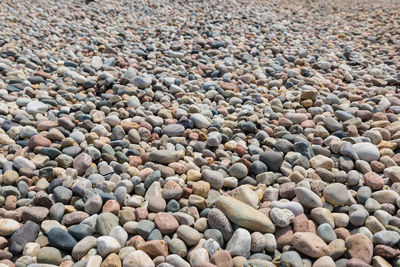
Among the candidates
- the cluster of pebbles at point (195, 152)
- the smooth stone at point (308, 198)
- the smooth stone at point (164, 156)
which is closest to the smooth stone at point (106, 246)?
the cluster of pebbles at point (195, 152)

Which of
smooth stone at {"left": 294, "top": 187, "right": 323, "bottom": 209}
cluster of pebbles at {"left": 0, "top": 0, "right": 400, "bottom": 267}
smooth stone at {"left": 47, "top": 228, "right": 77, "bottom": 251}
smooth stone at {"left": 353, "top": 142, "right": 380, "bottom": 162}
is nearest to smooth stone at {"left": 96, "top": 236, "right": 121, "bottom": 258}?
cluster of pebbles at {"left": 0, "top": 0, "right": 400, "bottom": 267}

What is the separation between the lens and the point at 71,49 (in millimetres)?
4117

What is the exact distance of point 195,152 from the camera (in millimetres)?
2420

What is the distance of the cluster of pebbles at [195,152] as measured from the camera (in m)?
1.62

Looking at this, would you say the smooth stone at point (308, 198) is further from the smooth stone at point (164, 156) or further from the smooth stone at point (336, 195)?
the smooth stone at point (164, 156)

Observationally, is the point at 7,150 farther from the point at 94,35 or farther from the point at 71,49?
the point at 94,35

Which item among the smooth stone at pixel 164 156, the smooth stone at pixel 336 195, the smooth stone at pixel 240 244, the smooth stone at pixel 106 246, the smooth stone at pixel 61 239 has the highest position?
the smooth stone at pixel 336 195

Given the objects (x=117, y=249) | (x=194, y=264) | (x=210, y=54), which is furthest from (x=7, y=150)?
(x=210, y=54)

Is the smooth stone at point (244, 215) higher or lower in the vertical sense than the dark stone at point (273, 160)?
lower

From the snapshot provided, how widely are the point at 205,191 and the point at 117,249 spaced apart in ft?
1.96

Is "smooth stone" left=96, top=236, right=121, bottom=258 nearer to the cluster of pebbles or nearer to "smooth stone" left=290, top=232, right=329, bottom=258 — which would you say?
the cluster of pebbles

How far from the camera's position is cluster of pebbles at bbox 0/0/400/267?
1619mm

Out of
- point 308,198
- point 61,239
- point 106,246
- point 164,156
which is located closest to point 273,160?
point 308,198

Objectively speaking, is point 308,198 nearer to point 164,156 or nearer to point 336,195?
point 336,195
